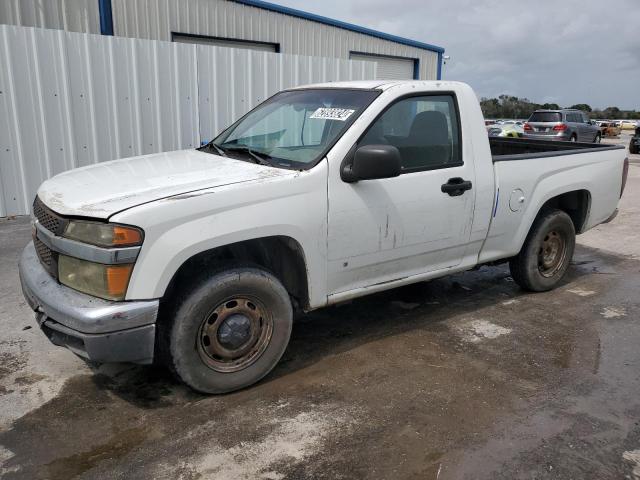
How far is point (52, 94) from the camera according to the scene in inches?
293

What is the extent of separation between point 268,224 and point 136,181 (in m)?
0.83

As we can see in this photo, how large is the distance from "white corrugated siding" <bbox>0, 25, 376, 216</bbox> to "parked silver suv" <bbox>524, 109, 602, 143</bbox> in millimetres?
16470

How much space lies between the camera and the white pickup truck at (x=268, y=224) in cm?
283

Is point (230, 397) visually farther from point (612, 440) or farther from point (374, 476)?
point (612, 440)

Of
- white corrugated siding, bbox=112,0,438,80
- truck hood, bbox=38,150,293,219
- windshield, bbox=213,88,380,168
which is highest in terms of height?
white corrugated siding, bbox=112,0,438,80

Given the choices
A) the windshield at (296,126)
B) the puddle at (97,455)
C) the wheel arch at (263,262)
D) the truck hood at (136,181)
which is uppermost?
the windshield at (296,126)

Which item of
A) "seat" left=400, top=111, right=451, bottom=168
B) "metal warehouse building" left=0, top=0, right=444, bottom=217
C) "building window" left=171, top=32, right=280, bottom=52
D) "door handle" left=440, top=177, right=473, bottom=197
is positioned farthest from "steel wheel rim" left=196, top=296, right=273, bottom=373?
"building window" left=171, top=32, right=280, bottom=52

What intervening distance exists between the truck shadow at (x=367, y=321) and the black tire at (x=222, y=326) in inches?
7.0

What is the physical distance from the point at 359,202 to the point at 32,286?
1.99 m

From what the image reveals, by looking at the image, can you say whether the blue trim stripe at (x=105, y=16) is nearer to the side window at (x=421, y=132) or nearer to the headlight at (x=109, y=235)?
the side window at (x=421, y=132)

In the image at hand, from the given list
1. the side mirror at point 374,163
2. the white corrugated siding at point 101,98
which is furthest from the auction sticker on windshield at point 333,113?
the white corrugated siding at point 101,98

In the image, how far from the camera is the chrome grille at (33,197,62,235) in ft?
9.86

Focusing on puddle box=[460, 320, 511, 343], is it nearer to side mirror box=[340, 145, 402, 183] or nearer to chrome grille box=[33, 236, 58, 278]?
side mirror box=[340, 145, 402, 183]

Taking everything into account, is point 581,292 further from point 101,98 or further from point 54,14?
point 54,14
